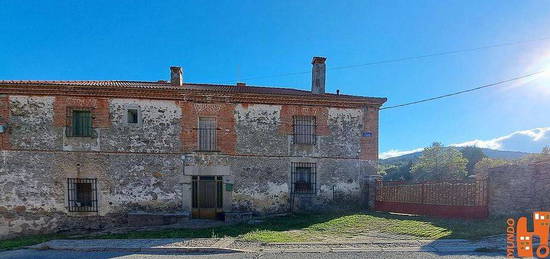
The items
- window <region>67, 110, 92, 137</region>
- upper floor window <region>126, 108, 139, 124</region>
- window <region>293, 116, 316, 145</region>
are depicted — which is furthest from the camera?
window <region>293, 116, 316, 145</region>

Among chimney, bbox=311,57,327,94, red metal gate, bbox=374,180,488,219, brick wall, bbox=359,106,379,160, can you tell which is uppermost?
chimney, bbox=311,57,327,94

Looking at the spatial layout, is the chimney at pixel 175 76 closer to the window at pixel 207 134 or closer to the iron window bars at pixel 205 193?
the window at pixel 207 134

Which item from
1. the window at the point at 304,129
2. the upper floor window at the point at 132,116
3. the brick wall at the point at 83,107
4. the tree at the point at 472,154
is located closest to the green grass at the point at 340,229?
the window at the point at 304,129

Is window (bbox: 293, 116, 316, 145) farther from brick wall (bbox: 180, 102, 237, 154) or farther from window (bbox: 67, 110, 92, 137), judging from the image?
window (bbox: 67, 110, 92, 137)

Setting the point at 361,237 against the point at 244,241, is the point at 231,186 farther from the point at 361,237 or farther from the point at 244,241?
the point at 361,237

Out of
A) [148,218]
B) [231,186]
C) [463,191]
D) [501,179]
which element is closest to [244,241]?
[231,186]

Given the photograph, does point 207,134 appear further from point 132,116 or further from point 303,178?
point 303,178

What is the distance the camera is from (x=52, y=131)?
11.5 m

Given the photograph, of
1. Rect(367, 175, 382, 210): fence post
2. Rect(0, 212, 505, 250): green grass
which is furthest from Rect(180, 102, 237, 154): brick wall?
Rect(367, 175, 382, 210): fence post

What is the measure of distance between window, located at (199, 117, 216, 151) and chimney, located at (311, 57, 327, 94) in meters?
5.29

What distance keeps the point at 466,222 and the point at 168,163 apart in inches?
437

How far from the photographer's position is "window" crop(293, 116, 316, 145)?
43.1ft

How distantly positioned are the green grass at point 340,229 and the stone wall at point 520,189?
710 mm

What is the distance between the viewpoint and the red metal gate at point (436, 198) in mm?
9344
